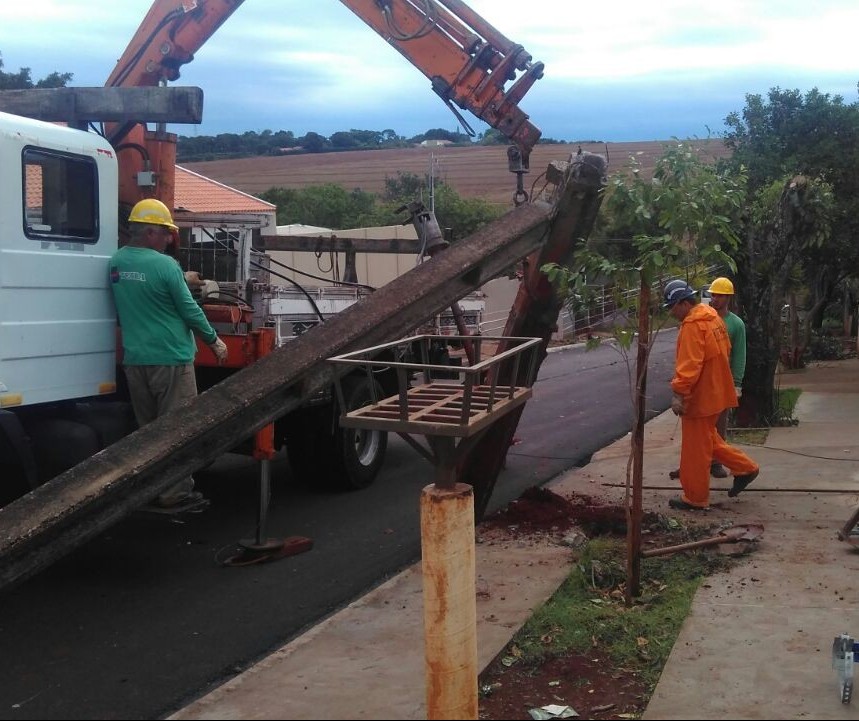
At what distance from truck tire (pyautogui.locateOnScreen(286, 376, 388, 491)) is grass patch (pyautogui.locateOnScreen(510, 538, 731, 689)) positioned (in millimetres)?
2877

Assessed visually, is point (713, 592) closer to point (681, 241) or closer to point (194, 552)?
point (681, 241)

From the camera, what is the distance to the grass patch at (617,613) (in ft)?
16.0

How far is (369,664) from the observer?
483 cm

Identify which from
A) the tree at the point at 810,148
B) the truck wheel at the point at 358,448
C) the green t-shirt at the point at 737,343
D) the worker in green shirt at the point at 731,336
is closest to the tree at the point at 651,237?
the truck wheel at the point at 358,448

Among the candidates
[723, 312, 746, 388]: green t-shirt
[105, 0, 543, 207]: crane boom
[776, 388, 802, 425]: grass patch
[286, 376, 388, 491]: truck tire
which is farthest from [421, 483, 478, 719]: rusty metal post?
[776, 388, 802, 425]: grass patch

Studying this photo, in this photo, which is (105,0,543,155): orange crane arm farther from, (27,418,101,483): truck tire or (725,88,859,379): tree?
(725,88,859,379): tree

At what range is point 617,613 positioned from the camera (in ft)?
17.7

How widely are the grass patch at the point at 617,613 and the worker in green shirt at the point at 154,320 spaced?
246 cm

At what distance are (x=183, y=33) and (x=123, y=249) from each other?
4024mm

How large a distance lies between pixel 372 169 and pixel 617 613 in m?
59.0

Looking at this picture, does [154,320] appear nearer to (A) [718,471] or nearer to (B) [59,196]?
(B) [59,196]

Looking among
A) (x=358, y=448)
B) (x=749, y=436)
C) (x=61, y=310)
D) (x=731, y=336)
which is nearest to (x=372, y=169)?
(x=749, y=436)

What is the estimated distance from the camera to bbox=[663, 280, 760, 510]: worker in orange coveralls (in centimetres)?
747

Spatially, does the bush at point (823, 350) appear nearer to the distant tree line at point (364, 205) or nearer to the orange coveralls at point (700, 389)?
the orange coveralls at point (700, 389)
